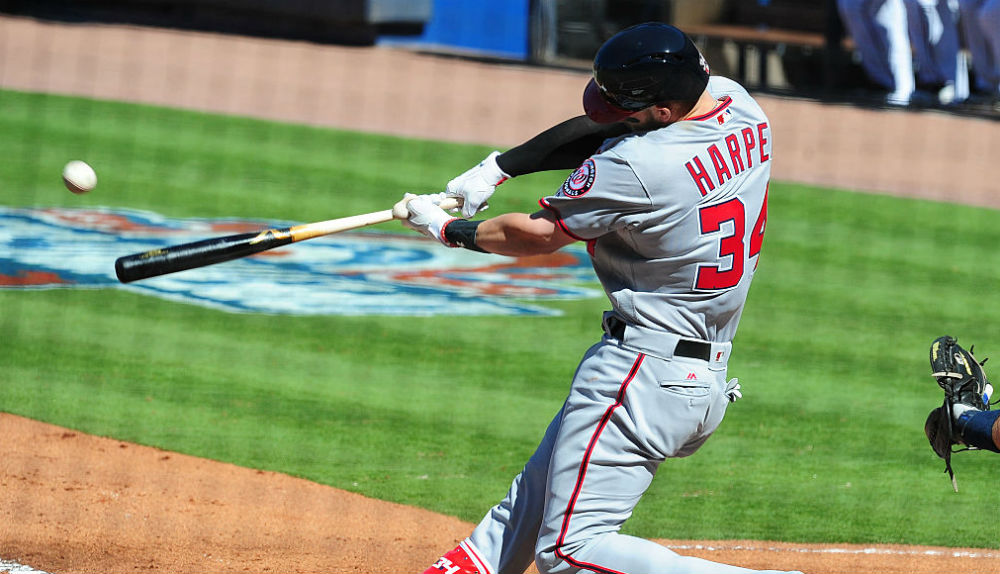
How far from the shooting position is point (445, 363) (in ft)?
22.6

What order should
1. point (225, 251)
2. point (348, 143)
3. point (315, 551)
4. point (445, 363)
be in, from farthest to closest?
point (348, 143) → point (445, 363) → point (315, 551) → point (225, 251)

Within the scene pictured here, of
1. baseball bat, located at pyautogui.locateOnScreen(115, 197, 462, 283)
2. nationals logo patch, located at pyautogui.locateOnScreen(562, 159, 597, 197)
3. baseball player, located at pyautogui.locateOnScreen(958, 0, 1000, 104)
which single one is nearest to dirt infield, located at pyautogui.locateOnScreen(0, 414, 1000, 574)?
baseball bat, located at pyautogui.locateOnScreen(115, 197, 462, 283)

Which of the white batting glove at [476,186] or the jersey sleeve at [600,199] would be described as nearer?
the jersey sleeve at [600,199]

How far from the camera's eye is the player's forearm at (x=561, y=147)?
3939 mm

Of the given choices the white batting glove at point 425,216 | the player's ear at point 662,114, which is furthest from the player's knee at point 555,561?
the player's ear at point 662,114

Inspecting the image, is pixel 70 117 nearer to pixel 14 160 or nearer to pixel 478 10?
pixel 14 160

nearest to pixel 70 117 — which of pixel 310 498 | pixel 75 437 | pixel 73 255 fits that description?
pixel 73 255

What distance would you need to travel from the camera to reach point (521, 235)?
347 centimetres

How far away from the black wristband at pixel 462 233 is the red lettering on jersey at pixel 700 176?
0.59 m

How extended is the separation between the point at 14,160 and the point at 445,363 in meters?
5.59

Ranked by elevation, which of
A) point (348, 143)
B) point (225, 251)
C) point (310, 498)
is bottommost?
point (348, 143)

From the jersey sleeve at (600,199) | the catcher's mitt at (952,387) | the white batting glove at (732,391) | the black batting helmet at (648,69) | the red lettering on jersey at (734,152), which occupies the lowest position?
the catcher's mitt at (952,387)

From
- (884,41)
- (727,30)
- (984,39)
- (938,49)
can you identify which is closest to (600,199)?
(984,39)

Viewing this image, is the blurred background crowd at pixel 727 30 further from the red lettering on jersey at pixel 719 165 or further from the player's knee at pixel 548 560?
the player's knee at pixel 548 560
